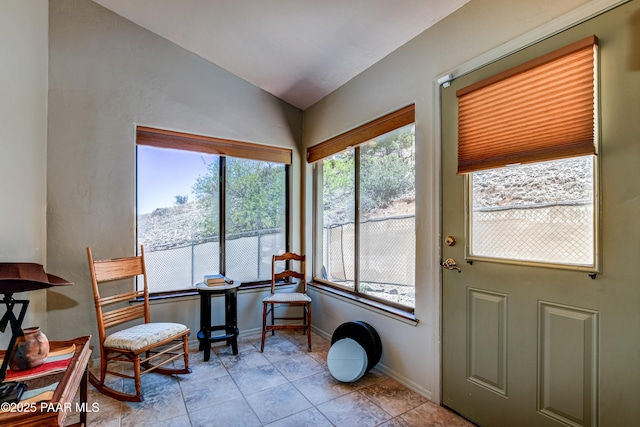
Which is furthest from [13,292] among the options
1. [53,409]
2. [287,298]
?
[287,298]

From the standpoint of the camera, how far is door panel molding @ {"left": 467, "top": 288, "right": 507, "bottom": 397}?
171 cm

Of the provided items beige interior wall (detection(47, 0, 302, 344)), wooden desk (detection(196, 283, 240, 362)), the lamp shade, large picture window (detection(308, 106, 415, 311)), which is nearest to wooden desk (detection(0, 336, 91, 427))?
the lamp shade

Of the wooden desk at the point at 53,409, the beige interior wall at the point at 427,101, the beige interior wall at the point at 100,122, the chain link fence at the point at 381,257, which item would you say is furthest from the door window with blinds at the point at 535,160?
the beige interior wall at the point at 100,122

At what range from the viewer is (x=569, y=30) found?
1.47 m

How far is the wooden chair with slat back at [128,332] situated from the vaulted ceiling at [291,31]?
2025 millimetres

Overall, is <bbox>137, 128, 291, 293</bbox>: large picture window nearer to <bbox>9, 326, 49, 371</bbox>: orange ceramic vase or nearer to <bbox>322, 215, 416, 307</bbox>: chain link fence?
<bbox>322, 215, 416, 307</bbox>: chain link fence

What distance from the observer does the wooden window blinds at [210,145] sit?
9.27ft

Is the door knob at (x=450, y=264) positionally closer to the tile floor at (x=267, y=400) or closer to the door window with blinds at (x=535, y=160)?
the door window with blinds at (x=535, y=160)

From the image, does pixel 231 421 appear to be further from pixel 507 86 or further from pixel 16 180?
pixel 507 86

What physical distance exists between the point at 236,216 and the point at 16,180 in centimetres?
175

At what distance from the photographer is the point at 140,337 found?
212cm

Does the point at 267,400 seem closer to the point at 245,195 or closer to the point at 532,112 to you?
the point at 245,195

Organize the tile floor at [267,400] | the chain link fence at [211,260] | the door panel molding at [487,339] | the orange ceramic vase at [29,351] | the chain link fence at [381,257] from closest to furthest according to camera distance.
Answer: the orange ceramic vase at [29,351]
the door panel molding at [487,339]
the tile floor at [267,400]
the chain link fence at [381,257]
the chain link fence at [211,260]

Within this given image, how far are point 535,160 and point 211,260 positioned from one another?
289 centimetres
